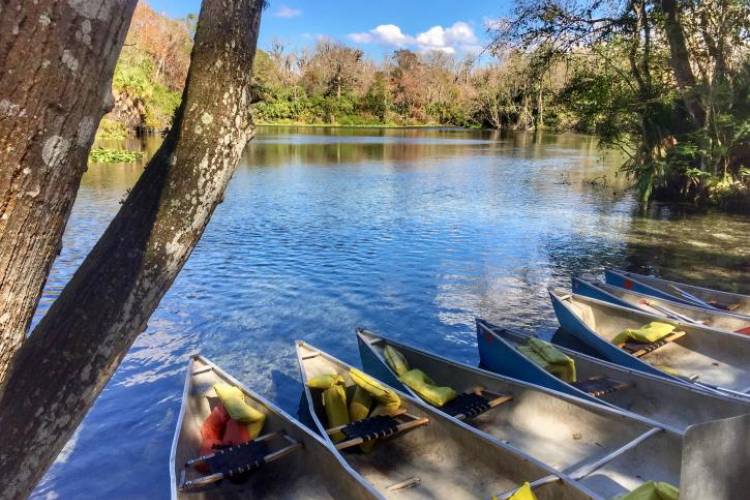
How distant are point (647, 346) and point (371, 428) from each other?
4480 mm

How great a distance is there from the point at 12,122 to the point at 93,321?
37.5 inches

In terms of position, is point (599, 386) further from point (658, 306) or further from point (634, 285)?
point (634, 285)

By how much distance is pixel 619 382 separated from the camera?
668 centimetres

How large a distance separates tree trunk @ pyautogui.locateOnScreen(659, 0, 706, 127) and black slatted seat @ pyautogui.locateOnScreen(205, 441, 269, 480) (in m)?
19.6

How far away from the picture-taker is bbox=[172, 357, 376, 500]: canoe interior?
15.8 ft

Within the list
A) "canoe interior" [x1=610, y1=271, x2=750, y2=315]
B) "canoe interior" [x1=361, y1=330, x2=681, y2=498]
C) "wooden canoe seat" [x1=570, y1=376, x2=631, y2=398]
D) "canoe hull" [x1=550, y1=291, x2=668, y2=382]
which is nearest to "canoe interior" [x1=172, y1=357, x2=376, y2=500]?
"canoe interior" [x1=361, y1=330, x2=681, y2=498]

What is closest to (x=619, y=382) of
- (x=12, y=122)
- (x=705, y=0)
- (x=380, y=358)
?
(x=380, y=358)

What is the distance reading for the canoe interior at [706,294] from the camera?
9391 millimetres

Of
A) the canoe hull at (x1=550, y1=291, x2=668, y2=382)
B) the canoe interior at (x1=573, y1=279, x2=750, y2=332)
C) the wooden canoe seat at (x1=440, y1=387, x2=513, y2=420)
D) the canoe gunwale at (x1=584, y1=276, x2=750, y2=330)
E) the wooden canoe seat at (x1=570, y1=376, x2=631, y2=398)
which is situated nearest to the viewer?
the wooden canoe seat at (x1=440, y1=387, x2=513, y2=420)

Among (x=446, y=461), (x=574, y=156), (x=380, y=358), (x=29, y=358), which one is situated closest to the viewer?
(x=29, y=358)

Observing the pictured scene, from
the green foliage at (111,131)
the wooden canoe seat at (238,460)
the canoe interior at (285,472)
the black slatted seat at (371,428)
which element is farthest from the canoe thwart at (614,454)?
the green foliage at (111,131)

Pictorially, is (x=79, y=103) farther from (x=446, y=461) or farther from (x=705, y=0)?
(x=705, y=0)

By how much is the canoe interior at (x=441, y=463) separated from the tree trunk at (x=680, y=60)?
18353mm

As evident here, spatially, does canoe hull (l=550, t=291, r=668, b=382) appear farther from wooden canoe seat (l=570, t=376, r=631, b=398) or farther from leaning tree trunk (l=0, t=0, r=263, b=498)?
leaning tree trunk (l=0, t=0, r=263, b=498)
